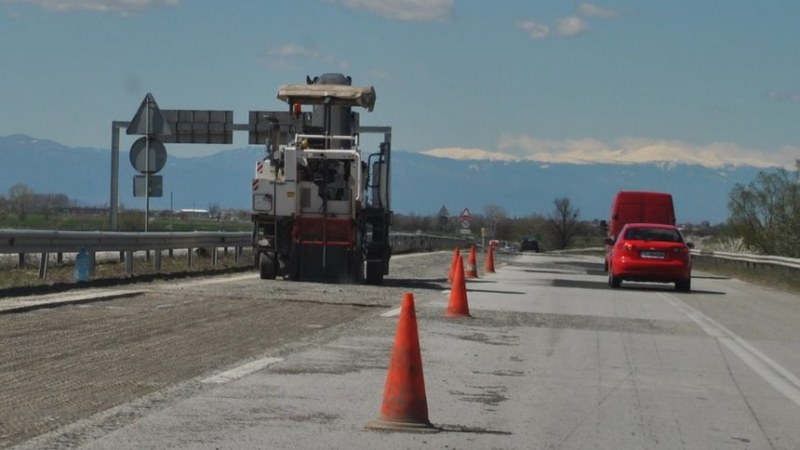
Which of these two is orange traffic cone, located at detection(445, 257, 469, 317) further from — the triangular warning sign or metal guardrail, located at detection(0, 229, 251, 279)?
the triangular warning sign

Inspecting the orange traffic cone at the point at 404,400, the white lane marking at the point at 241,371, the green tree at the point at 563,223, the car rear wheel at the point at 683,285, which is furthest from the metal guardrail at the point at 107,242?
the green tree at the point at 563,223

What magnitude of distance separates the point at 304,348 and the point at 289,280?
11597 millimetres

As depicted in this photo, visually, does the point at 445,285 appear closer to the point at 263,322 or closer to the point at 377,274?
the point at 377,274

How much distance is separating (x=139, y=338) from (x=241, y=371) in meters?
2.62

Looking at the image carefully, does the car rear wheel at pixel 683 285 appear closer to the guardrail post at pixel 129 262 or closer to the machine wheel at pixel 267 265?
the machine wheel at pixel 267 265

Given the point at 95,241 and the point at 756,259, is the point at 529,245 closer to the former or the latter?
the point at 756,259

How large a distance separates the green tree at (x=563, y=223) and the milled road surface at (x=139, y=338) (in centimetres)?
13005

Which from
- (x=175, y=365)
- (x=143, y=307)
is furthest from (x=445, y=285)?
(x=175, y=365)

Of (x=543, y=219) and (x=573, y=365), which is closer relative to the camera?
(x=573, y=365)

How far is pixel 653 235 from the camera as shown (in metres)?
28.3

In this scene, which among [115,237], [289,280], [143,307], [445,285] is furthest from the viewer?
[445,285]

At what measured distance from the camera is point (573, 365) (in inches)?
486

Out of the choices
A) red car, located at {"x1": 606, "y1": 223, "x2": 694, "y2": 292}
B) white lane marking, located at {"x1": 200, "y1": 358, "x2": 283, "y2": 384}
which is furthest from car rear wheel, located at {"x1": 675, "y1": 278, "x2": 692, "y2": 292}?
white lane marking, located at {"x1": 200, "y1": 358, "x2": 283, "y2": 384}

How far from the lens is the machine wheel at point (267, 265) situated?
24.1 metres
